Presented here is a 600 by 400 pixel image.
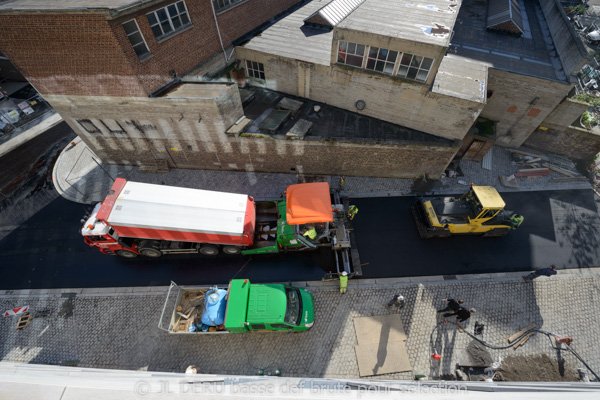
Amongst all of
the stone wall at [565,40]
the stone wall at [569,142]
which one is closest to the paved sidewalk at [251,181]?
the stone wall at [569,142]

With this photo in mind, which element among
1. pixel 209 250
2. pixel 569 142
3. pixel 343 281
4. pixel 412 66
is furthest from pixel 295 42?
pixel 569 142

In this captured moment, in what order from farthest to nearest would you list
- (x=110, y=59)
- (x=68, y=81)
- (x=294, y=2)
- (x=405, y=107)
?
(x=294, y=2) → (x=405, y=107) → (x=68, y=81) → (x=110, y=59)

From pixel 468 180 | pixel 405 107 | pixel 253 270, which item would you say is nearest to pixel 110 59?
pixel 253 270

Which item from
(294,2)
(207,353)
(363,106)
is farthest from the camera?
(294,2)

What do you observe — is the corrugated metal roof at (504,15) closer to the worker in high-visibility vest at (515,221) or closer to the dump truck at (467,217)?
the dump truck at (467,217)

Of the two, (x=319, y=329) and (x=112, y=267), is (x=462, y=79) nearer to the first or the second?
(x=319, y=329)

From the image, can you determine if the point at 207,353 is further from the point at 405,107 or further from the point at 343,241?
the point at 405,107

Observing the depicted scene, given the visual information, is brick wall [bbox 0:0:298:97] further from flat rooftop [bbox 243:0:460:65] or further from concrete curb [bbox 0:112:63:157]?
concrete curb [bbox 0:112:63:157]
